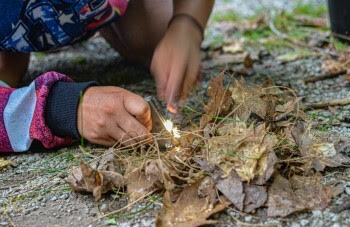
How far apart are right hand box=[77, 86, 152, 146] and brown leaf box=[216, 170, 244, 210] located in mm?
260

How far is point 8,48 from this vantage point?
1.59m

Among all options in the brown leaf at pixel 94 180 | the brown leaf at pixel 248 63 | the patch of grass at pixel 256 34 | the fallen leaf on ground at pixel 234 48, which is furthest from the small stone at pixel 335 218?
the patch of grass at pixel 256 34

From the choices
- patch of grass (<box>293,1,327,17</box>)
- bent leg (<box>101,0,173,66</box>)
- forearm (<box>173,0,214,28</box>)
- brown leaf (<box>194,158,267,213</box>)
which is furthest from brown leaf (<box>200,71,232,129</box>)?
patch of grass (<box>293,1,327,17</box>)

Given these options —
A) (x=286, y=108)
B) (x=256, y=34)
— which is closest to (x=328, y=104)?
(x=286, y=108)

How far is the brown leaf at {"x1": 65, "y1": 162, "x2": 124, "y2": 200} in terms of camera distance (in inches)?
42.1

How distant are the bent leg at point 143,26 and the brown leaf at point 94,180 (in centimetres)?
88

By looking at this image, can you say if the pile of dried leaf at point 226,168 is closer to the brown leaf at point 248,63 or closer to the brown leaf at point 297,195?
the brown leaf at point 297,195

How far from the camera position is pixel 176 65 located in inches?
56.7

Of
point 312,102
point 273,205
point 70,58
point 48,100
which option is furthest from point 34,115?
point 70,58

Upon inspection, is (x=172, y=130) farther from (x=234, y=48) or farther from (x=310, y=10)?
(x=310, y=10)

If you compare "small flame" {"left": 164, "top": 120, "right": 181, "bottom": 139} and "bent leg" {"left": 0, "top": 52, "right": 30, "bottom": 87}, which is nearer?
"small flame" {"left": 164, "top": 120, "right": 181, "bottom": 139}

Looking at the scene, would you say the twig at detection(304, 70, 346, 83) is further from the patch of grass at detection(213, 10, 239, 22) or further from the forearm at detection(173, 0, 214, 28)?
the patch of grass at detection(213, 10, 239, 22)

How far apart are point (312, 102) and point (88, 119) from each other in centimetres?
68

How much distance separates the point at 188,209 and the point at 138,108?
31 centimetres
